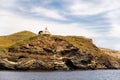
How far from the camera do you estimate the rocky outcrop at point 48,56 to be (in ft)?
503

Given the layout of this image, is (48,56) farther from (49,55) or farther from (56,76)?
(56,76)

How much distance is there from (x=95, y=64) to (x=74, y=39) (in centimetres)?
2171

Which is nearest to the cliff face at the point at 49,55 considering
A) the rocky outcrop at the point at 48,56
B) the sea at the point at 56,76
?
the rocky outcrop at the point at 48,56

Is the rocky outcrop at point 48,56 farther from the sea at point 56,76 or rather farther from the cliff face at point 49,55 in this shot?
the sea at point 56,76

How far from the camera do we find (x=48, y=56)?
161750mm

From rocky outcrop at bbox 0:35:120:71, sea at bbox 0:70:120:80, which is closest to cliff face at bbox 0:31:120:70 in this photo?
rocky outcrop at bbox 0:35:120:71

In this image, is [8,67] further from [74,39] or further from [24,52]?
[74,39]

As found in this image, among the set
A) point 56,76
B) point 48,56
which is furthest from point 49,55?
point 56,76

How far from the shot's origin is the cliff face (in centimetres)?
15350

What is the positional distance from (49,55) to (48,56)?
7.27 feet

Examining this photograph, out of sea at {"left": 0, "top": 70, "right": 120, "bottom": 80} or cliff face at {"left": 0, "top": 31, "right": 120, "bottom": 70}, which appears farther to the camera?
cliff face at {"left": 0, "top": 31, "right": 120, "bottom": 70}

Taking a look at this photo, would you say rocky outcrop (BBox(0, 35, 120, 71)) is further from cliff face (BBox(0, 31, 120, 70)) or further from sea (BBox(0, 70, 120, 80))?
sea (BBox(0, 70, 120, 80))

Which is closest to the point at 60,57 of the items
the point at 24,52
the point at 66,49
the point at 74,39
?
the point at 66,49

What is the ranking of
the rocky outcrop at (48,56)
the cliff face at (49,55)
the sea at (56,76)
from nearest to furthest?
the sea at (56,76), the rocky outcrop at (48,56), the cliff face at (49,55)
